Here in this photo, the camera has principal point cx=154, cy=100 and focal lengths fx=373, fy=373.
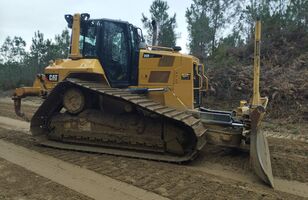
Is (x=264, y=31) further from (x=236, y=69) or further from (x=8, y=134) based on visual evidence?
(x=8, y=134)

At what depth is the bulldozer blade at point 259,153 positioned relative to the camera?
547 centimetres

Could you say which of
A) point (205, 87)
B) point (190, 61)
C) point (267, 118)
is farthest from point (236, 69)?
point (190, 61)

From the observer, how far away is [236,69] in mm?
15484

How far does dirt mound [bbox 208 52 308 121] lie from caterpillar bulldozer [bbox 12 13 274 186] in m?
4.46

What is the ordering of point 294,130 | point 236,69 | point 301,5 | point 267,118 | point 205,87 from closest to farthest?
1. point 205,87
2. point 294,130
3. point 267,118
4. point 236,69
5. point 301,5

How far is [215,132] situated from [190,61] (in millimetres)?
1669

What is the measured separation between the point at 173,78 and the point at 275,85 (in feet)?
22.5

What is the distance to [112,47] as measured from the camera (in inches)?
315

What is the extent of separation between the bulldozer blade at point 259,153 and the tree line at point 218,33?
2.14m

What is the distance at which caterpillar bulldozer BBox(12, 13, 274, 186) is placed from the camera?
21.8 feet

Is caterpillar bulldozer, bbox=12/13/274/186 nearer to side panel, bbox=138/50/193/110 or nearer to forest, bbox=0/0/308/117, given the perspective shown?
side panel, bbox=138/50/193/110

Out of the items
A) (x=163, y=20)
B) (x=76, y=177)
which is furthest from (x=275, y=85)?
(x=163, y=20)

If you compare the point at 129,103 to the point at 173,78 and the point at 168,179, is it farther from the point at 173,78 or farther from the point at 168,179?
the point at 168,179

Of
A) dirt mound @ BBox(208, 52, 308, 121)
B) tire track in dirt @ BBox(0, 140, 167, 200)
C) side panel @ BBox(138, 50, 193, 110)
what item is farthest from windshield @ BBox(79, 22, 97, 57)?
dirt mound @ BBox(208, 52, 308, 121)
